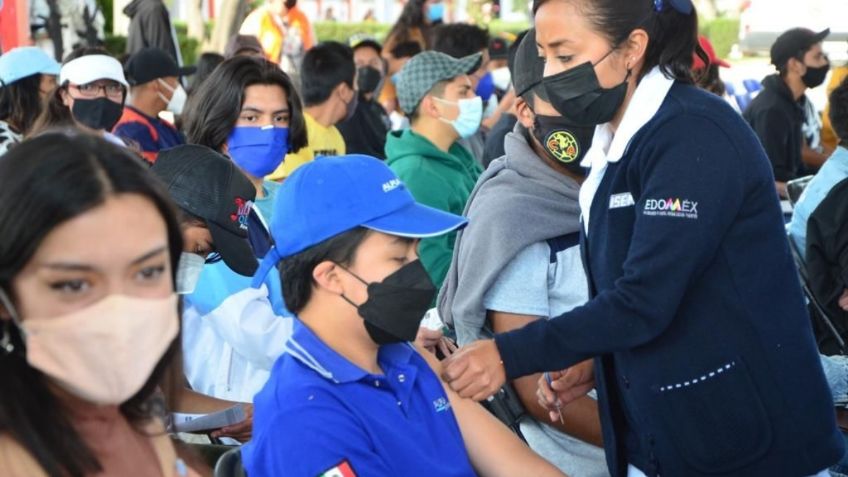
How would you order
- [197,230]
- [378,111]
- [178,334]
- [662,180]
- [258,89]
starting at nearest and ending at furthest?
[178,334] → [662,180] → [197,230] → [258,89] → [378,111]

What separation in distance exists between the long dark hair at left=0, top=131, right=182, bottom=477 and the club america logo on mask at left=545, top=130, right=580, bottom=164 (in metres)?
2.05

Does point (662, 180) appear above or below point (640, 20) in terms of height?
below

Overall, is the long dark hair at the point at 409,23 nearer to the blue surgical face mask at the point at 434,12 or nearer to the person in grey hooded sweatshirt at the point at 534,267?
the blue surgical face mask at the point at 434,12

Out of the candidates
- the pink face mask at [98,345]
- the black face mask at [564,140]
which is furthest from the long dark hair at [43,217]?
the black face mask at [564,140]

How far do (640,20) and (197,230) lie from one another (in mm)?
1410

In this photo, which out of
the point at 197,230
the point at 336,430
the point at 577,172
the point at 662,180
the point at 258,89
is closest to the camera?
the point at 336,430

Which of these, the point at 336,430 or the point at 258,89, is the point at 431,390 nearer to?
the point at 336,430

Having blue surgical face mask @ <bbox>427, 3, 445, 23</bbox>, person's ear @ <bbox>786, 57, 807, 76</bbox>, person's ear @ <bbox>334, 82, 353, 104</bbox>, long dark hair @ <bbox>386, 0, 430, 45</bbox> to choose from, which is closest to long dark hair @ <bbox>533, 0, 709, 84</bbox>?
person's ear @ <bbox>334, 82, 353, 104</bbox>

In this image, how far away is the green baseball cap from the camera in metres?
5.97

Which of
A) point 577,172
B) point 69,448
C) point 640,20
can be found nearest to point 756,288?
point 640,20

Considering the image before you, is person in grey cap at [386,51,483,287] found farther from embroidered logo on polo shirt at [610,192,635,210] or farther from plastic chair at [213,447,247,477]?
plastic chair at [213,447,247,477]

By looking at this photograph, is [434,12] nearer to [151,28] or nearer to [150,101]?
[151,28]

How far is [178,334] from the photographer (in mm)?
1972

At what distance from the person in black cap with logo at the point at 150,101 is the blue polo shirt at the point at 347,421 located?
4.36m
